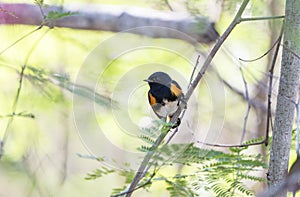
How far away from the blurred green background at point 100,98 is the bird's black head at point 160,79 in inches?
0.5

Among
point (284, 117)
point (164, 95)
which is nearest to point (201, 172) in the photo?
point (284, 117)

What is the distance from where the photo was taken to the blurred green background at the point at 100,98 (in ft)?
2.29

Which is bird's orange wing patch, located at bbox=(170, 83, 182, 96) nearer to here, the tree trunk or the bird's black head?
the bird's black head

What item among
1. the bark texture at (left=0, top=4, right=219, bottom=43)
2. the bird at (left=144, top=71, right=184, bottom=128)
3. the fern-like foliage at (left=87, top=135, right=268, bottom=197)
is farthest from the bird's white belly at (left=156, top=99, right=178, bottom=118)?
the bark texture at (left=0, top=4, right=219, bottom=43)

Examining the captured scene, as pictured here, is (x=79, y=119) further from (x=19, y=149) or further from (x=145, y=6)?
(x=145, y=6)

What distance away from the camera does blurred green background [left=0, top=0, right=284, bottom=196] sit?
70 centimetres

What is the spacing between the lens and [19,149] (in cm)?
123

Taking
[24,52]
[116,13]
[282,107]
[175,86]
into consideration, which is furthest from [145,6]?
[282,107]

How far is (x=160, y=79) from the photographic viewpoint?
0.88 meters

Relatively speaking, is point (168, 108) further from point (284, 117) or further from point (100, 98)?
point (100, 98)

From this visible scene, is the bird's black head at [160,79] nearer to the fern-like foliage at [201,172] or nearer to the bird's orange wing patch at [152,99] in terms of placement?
the bird's orange wing patch at [152,99]

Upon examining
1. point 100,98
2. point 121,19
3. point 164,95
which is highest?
point 121,19

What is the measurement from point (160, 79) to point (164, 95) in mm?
82

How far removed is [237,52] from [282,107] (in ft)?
2.37
